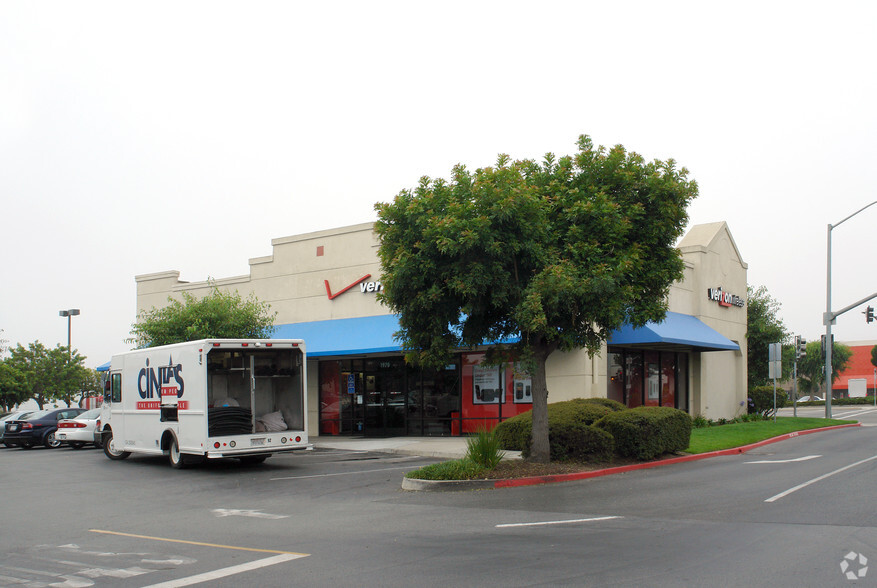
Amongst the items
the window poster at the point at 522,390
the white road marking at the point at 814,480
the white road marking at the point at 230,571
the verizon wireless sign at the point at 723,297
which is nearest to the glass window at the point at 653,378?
the verizon wireless sign at the point at 723,297

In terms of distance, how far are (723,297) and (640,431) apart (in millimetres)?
16244

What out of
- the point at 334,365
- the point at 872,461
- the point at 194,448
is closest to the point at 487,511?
the point at 194,448

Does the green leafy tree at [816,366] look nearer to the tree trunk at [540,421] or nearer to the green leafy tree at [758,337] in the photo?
the green leafy tree at [758,337]

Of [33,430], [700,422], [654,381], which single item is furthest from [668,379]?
[33,430]

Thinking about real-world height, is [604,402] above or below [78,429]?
above

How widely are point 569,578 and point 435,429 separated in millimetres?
19708

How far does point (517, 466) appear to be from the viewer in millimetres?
15398

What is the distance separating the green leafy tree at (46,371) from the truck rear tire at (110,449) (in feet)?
76.9

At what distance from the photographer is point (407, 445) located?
2280 centimetres

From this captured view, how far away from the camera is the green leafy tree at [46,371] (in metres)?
42.5

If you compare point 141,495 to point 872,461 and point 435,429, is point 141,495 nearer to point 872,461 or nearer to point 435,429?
point 435,429

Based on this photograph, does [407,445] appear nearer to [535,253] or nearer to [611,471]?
[611,471]

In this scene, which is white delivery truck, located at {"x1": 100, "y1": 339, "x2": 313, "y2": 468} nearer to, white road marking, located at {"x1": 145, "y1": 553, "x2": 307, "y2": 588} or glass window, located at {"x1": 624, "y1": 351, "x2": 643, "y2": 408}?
white road marking, located at {"x1": 145, "y1": 553, "x2": 307, "y2": 588}

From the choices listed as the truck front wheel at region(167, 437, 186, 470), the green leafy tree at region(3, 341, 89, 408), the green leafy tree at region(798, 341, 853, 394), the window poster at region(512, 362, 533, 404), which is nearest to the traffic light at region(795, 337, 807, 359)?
the window poster at region(512, 362, 533, 404)
